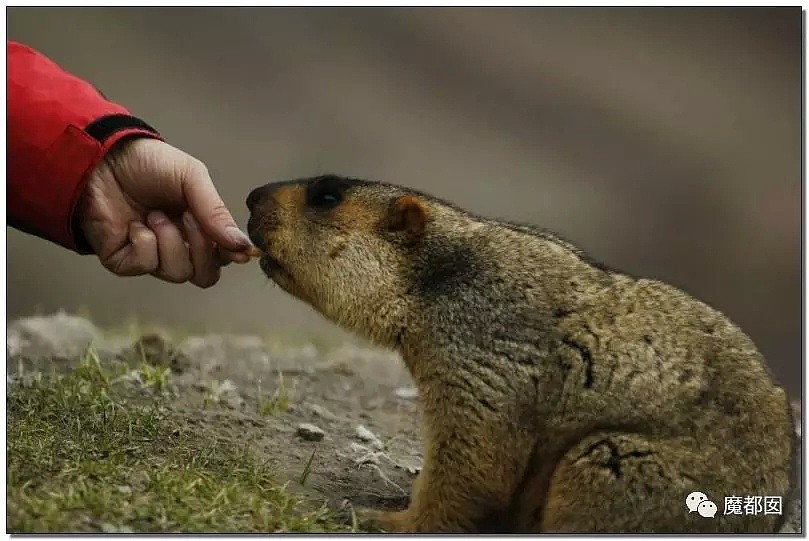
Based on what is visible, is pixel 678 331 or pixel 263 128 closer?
pixel 678 331

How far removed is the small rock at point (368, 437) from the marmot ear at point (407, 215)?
49.3 inches

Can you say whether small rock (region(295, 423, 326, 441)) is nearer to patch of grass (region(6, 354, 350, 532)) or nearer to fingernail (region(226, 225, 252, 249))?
patch of grass (region(6, 354, 350, 532))

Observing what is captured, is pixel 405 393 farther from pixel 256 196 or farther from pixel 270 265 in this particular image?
pixel 256 196

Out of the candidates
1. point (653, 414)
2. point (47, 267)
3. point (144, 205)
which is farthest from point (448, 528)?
point (47, 267)

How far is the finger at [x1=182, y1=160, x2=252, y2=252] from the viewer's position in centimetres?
424

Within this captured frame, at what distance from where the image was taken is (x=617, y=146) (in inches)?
195

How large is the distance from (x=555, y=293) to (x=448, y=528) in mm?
1001

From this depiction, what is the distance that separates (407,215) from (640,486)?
1410 mm

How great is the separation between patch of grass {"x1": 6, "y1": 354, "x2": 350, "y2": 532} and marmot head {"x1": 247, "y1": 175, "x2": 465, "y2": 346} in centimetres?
75

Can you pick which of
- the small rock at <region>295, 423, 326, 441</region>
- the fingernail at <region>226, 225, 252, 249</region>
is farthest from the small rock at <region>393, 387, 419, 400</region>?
the fingernail at <region>226, 225, 252, 249</region>

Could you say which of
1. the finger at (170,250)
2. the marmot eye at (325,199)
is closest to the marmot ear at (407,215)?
the marmot eye at (325,199)

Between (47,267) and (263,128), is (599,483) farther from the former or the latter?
(47,267)

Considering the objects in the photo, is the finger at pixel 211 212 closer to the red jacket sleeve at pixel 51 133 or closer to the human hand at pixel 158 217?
the human hand at pixel 158 217

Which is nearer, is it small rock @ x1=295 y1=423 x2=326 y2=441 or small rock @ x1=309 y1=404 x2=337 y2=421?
small rock @ x1=295 y1=423 x2=326 y2=441
